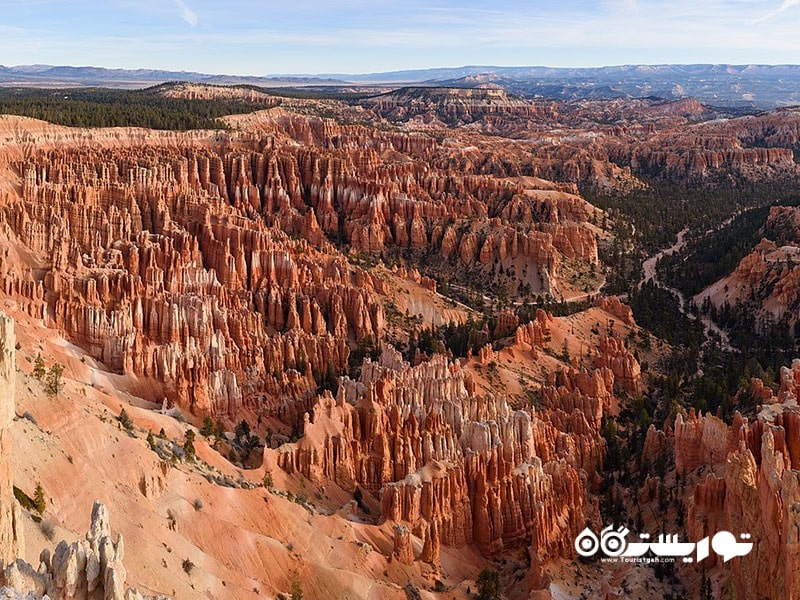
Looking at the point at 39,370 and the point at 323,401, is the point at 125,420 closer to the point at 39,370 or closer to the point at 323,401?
the point at 39,370

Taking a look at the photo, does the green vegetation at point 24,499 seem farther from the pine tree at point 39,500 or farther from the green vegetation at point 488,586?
the green vegetation at point 488,586

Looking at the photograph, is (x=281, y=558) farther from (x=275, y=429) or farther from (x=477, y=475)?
(x=275, y=429)

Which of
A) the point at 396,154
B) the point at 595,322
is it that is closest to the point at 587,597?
the point at 595,322

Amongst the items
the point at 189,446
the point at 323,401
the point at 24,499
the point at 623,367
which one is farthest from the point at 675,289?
the point at 24,499

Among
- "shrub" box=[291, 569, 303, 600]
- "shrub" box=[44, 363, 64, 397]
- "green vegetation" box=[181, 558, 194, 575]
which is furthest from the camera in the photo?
"shrub" box=[44, 363, 64, 397]

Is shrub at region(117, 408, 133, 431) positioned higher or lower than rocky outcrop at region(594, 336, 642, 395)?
higher

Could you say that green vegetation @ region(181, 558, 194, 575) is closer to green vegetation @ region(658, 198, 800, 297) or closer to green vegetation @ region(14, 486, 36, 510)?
green vegetation @ region(14, 486, 36, 510)

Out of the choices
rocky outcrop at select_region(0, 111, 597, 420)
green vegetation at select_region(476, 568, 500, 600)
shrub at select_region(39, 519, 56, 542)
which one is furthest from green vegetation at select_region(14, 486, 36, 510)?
rocky outcrop at select_region(0, 111, 597, 420)
